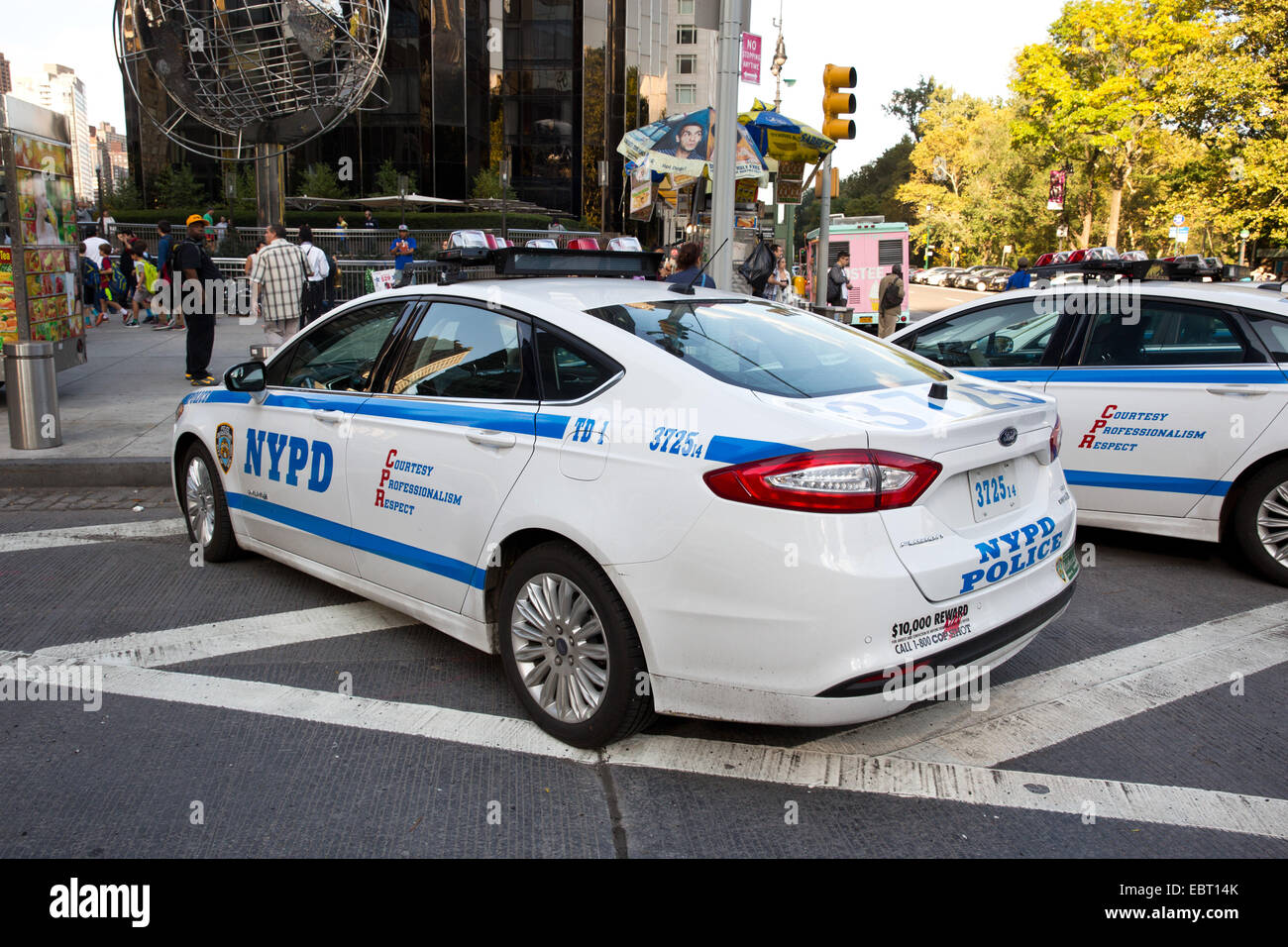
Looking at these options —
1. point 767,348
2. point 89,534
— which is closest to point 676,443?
point 767,348

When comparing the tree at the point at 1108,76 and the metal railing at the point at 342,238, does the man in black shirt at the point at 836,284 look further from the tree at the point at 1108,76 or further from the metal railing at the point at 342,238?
the tree at the point at 1108,76

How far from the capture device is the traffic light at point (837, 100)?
465 inches

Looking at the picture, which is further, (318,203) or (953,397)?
(318,203)

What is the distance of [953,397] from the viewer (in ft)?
11.8

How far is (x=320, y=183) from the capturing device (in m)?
32.8

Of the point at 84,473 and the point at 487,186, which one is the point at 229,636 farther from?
the point at 487,186

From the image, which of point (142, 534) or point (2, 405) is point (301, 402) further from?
point (2, 405)

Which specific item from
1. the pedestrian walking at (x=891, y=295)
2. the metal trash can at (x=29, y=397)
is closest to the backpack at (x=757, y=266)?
the pedestrian walking at (x=891, y=295)

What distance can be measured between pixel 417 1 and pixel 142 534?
34.8 m

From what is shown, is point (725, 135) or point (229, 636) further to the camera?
point (725, 135)

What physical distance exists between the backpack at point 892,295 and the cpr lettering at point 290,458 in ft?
56.4

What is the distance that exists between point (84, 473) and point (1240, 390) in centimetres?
804

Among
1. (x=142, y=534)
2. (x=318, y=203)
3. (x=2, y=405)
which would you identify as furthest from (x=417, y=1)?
(x=142, y=534)

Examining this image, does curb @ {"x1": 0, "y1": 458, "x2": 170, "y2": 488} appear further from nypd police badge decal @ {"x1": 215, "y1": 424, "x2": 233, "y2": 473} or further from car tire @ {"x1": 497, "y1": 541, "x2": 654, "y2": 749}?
car tire @ {"x1": 497, "y1": 541, "x2": 654, "y2": 749}
